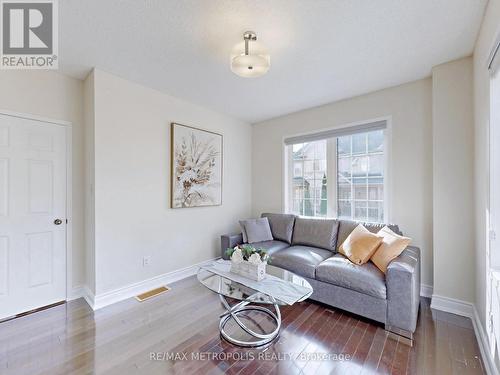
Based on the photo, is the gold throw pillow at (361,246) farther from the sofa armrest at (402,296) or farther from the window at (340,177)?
the window at (340,177)

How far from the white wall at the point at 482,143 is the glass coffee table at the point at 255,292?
143cm

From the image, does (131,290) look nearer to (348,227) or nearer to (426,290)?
(348,227)

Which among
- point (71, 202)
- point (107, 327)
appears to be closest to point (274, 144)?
point (71, 202)

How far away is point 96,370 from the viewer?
160 cm

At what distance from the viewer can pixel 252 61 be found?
71.3 inches

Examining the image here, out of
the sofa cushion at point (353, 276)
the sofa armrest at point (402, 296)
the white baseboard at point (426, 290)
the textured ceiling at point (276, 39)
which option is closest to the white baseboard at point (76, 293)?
the textured ceiling at point (276, 39)

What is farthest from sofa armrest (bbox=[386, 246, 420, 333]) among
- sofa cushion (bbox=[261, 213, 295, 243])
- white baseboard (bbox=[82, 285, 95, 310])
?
white baseboard (bbox=[82, 285, 95, 310])

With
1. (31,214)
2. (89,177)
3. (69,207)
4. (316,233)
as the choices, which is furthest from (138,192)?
(316,233)

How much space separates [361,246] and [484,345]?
1.08m

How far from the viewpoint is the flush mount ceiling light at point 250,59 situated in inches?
71.4

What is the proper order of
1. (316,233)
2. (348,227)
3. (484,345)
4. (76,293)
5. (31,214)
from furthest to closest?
(316,233) → (348,227) → (76,293) → (31,214) → (484,345)

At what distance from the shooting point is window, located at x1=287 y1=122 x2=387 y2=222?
3.09m

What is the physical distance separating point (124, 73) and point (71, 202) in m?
1.59

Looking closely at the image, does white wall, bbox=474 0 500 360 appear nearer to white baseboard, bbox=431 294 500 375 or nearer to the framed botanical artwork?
white baseboard, bbox=431 294 500 375
